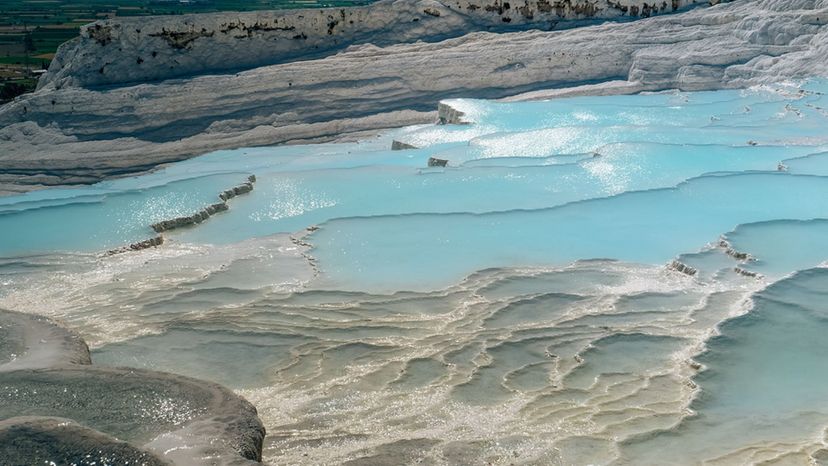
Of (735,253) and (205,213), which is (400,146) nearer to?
(205,213)

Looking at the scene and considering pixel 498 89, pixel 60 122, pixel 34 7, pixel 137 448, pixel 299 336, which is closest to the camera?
pixel 137 448

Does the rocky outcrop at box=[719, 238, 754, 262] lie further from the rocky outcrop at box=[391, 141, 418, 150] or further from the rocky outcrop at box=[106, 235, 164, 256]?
the rocky outcrop at box=[391, 141, 418, 150]

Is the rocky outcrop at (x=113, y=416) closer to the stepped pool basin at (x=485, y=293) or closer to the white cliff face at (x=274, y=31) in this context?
the stepped pool basin at (x=485, y=293)

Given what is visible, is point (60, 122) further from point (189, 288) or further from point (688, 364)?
point (688, 364)

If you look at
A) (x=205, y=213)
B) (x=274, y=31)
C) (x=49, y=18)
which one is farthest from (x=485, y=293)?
(x=49, y=18)

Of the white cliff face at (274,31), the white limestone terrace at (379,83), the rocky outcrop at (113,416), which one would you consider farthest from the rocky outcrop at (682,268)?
the white cliff face at (274,31)

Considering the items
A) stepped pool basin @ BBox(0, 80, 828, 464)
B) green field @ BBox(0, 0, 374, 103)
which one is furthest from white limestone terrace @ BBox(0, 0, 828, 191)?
green field @ BBox(0, 0, 374, 103)

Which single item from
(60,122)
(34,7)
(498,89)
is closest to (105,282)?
(60,122)
